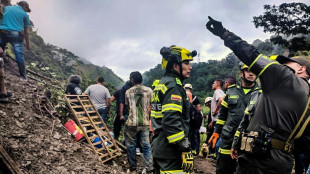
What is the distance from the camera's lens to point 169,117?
2488 millimetres

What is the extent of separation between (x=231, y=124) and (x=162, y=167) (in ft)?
6.11

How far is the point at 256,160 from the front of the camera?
216cm

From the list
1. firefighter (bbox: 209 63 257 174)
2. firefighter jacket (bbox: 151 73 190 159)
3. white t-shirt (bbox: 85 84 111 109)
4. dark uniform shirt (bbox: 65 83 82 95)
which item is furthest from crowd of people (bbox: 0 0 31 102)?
firefighter (bbox: 209 63 257 174)

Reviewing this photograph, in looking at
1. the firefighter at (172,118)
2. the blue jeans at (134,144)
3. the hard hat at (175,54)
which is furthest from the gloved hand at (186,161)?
the blue jeans at (134,144)

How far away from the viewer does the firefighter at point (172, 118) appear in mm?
2465

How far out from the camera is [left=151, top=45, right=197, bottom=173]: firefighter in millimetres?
2465

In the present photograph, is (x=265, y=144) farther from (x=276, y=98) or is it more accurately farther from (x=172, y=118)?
(x=172, y=118)

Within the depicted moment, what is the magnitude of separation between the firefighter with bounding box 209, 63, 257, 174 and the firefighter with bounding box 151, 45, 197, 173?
1509mm

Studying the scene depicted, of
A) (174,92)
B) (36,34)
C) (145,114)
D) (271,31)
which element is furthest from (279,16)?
(36,34)

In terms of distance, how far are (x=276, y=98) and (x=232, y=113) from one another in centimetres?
197

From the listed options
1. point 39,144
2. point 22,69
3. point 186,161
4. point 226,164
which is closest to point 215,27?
point 186,161

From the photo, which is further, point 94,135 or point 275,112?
point 94,135

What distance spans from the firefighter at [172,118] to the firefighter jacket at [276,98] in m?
0.74

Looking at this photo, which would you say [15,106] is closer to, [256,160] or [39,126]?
[39,126]
